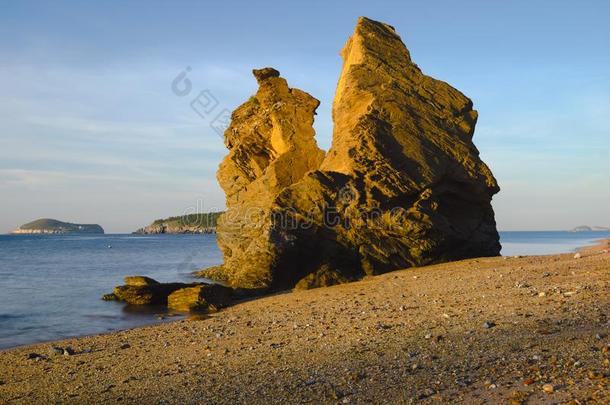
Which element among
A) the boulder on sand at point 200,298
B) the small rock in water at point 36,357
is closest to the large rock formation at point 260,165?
the boulder on sand at point 200,298

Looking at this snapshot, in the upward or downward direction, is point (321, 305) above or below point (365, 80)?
below

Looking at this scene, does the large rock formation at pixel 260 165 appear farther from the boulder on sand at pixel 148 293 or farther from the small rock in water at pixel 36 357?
the small rock in water at pixel 36 357

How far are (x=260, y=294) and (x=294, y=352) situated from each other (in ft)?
31.8

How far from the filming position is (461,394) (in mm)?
6531

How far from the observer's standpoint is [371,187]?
810 inches

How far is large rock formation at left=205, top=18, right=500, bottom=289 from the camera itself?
19672 mm

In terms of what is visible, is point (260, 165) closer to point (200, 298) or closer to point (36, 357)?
point (200, 298)

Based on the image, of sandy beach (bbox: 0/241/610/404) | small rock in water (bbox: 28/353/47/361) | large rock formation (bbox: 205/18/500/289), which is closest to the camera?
sandy beach (bbox: 0/241/610/404)

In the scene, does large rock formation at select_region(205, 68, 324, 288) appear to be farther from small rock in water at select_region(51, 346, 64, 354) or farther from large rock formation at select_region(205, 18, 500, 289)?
small rock in water at select_region(51, 346, 64, 354)

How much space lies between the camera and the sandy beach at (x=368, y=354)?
22.6ft

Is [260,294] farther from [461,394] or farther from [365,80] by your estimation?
[461,394]

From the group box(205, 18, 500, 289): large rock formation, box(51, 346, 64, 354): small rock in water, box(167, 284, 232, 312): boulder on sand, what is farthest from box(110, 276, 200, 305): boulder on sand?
Answer: box(51, 346, 64, 354): small rock in water

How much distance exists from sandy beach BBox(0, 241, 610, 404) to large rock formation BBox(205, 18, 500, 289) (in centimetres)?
487

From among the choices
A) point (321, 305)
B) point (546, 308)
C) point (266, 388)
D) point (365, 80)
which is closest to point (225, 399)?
point (266, 388)
